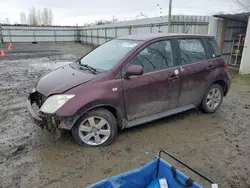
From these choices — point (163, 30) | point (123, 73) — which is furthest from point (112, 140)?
point (163, 30)

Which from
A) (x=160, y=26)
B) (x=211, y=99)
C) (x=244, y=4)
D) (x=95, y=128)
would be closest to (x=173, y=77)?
(x=211, y=99)

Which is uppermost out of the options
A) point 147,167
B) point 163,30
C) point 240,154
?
point 163,30

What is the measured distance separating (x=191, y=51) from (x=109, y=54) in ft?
5.36

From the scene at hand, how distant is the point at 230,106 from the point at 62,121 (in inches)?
161

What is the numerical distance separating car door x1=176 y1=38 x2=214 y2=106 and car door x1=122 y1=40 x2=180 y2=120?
0.61 ft

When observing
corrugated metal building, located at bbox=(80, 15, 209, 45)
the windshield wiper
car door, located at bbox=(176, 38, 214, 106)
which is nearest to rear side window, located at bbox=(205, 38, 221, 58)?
car door, located at bbox=(176, 38, 214, 106)

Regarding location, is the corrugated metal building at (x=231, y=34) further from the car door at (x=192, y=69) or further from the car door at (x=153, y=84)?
the car door at (x=153, y=84)

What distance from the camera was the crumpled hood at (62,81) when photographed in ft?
9.84

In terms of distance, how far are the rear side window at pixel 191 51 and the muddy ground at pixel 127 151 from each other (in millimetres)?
1221

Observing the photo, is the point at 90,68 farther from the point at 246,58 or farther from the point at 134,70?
the point at 246,58

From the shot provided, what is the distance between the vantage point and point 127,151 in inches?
123

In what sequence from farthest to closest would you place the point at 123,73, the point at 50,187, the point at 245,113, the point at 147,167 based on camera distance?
the point at 245,113, the point at 123,73, the point at 50,187, the point at 147,167

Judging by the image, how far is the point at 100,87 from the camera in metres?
3.03

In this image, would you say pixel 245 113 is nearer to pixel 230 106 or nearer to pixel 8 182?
pixel 230 106
